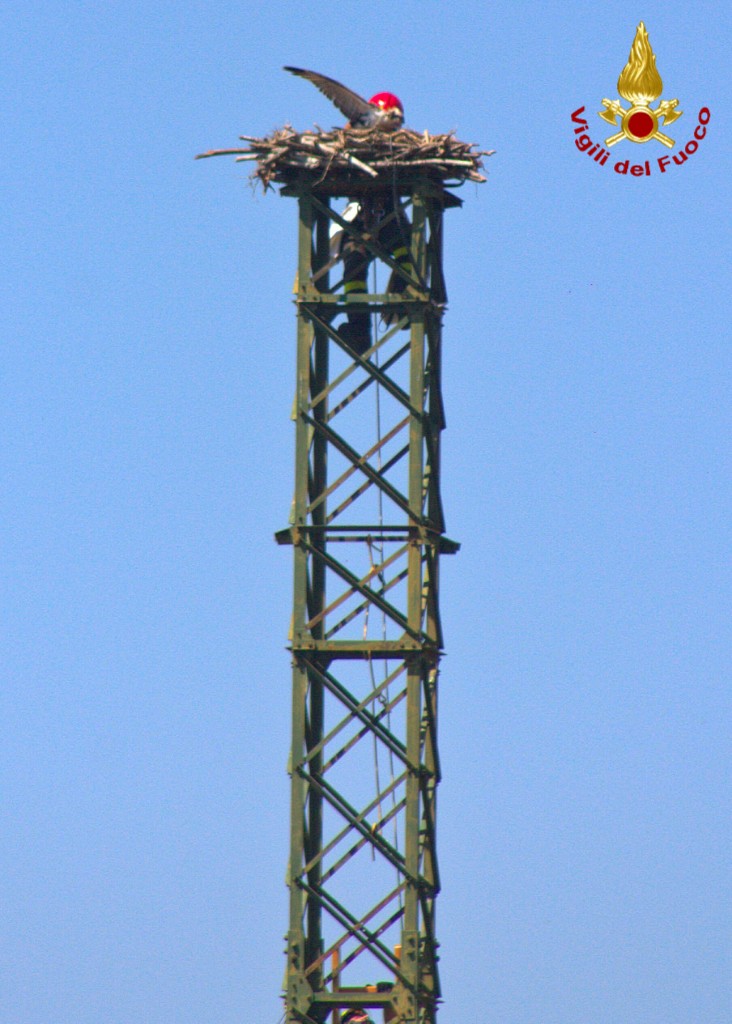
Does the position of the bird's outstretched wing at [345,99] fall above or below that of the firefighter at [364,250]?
above

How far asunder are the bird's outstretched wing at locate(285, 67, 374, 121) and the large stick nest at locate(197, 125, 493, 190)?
384mm

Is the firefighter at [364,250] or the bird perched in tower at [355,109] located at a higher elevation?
the bird perched in tower at [355,109]

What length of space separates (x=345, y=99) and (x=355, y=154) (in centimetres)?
85

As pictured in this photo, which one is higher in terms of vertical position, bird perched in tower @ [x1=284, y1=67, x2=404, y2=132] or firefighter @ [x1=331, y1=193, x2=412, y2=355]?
bird perched in tower @ [x1=284, y1=67, x2=404, y2=132]

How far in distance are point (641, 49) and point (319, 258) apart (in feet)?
21.7

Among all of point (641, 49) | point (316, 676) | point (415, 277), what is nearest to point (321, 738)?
point (316, 676)

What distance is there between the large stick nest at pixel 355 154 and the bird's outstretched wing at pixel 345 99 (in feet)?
1.26

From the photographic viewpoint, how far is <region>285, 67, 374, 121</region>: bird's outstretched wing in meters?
35.3

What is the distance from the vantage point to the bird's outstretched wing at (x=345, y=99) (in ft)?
116

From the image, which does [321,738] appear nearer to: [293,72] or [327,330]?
[327,330]

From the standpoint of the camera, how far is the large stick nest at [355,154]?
3484 cm

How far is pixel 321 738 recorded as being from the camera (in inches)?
1377

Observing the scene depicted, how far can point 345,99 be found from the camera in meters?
35.3

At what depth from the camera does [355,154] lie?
3484 cm
